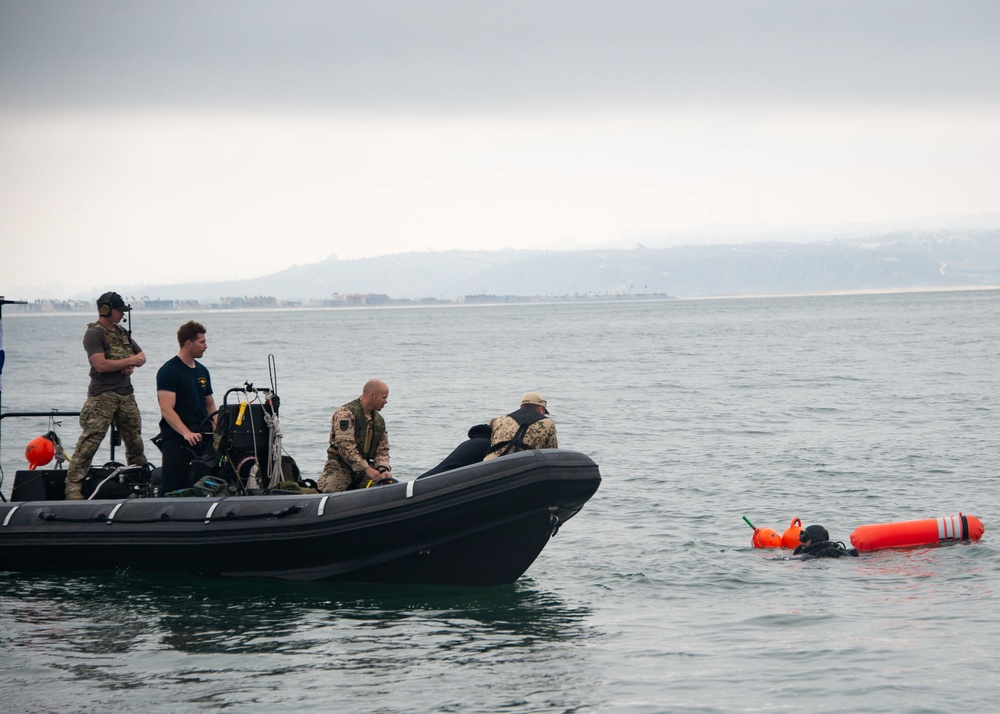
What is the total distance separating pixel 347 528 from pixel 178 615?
1516 mm

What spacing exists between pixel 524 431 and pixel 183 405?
9.12 ft

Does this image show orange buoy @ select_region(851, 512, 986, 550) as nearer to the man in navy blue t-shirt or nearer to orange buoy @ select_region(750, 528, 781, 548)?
orange buoy @ select_region(750, 528, 781, 548)

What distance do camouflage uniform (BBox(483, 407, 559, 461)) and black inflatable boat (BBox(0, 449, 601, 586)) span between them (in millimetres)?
270

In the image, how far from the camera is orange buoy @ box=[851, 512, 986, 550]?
10.4m

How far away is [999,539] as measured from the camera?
1085 centimetres

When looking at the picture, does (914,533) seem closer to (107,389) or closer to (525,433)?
(525,433)

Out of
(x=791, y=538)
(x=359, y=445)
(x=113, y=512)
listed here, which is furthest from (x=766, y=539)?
(x=113, y=512)

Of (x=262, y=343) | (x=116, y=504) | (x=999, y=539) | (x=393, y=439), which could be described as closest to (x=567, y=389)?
(x=393, y=439)

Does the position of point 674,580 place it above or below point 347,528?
below

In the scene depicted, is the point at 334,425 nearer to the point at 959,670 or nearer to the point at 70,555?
the point at 70,555

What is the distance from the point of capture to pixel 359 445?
29.6 feet

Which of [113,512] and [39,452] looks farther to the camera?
[39,452]

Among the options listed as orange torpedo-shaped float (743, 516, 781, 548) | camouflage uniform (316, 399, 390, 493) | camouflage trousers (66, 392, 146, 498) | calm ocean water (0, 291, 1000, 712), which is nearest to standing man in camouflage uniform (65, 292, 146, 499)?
camouflage trousers (66, 392, 146, 498)

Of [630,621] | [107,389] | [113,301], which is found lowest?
[630,621]
